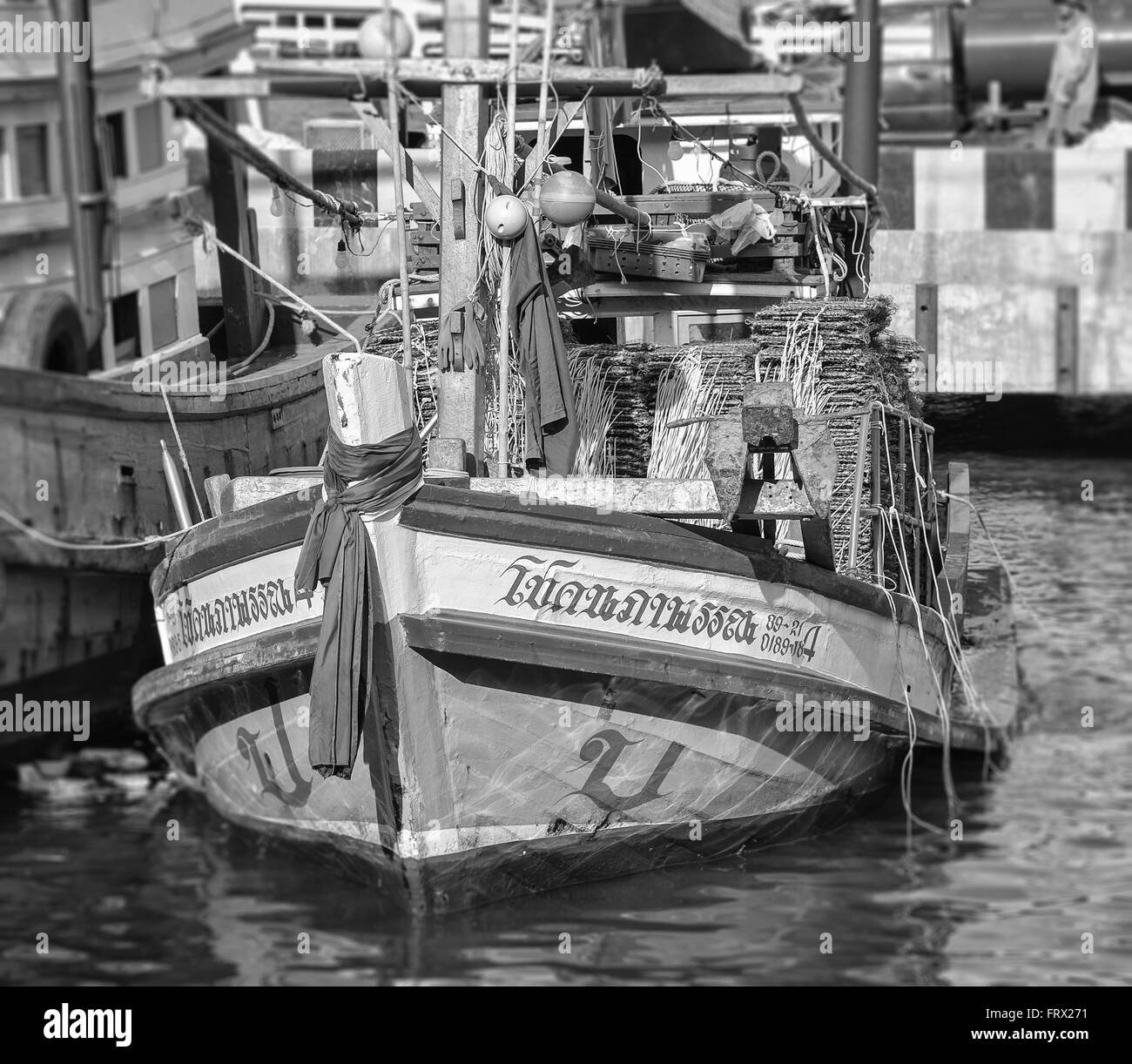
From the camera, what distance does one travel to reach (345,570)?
751 cm

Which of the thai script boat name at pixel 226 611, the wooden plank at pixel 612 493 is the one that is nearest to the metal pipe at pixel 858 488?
the wooden plank at pixel 612 493

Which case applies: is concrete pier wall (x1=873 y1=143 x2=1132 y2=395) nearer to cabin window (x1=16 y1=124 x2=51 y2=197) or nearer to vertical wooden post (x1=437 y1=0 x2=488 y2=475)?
cabin window (x1=16 y1=124 x2=51 y2=197)

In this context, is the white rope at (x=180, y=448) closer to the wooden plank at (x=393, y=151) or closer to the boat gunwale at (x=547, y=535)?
the boat gunwale at (x=547, y=535)

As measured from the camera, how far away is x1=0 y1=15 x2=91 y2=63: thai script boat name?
12.4 metres

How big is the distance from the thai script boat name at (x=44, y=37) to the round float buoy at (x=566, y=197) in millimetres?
5690

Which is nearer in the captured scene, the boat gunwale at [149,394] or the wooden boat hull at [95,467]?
the boat gunwale at [149,394]

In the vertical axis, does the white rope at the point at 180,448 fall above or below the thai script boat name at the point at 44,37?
below

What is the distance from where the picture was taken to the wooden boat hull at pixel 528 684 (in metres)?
7.77

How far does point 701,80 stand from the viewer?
336 inches

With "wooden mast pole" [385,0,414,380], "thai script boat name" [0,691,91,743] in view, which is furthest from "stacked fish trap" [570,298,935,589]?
"thai script boat name" [0,691,91,743]
